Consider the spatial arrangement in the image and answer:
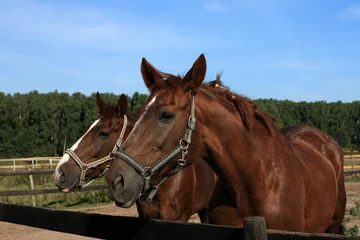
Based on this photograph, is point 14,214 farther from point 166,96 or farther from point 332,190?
point 332,190

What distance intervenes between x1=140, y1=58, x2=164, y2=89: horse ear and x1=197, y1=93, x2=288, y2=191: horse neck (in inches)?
14.8

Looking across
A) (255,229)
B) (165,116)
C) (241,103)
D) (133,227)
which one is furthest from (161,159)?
(241,103)

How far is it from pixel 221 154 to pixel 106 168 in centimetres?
261

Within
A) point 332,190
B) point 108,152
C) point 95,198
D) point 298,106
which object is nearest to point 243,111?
point 332,190

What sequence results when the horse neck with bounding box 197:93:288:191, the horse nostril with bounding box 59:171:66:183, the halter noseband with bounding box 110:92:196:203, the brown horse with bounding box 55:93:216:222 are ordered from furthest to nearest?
the horse nostril with bounding box 59:171:66:183, the brown horse with bounding box 55:93:216:222, the horse neck with bounding box 197:93:288:191, the halter noseband with bounding box 110:92:196:203

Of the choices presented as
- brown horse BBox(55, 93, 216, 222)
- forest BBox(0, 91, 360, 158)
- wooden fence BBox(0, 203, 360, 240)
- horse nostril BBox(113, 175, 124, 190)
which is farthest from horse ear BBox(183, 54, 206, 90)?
forest BBox(0, 91, 360, 158)

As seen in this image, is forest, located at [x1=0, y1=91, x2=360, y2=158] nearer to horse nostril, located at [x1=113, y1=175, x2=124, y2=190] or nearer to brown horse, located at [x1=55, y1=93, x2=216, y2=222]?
brown horse, located at [x1=55, y1=93, x2=216, y2=222]

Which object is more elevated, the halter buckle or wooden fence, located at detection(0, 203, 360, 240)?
the halter buckle

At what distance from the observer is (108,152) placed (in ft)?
18.3

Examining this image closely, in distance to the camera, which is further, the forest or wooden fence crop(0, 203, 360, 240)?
the forest

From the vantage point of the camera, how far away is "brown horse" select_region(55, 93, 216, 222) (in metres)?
5.10

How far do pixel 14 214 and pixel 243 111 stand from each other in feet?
8.73

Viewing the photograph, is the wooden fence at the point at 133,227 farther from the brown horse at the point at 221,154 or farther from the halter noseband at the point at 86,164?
the halter noseband at the point at 86,164

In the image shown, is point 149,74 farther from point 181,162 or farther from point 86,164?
point 86,164
